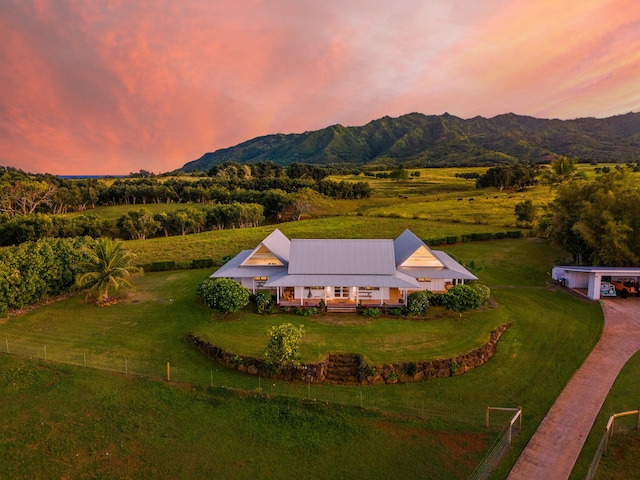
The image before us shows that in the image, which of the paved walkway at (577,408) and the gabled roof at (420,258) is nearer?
the paved walkway at (577,408)

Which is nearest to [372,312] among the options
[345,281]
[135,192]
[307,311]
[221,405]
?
[345,281]

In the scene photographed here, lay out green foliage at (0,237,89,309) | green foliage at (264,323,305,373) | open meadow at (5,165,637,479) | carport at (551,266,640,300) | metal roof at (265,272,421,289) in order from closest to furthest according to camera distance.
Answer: open meadow at (5,165,637,479) < green foliage at (264,323,305,373) < green foliage at (0,237,89,309) < metal roof at (265,272,421,289) < carport at (551,266,640,300)

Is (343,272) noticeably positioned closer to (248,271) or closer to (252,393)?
(248,271)

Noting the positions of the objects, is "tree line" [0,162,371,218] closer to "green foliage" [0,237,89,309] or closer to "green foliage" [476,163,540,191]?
"green foliage" [476,163,540,191]

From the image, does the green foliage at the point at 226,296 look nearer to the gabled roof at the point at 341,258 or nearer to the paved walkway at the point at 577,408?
the gabled roof at the point at 341,258

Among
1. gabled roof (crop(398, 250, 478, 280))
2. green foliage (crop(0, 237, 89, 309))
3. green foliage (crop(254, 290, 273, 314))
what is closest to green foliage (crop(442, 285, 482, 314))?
gabled roof (crop(398, 250, 478, 280))

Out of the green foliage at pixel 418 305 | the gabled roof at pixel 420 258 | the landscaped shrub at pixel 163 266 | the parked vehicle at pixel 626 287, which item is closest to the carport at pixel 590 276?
the parked vehicle at pixel 626 287
